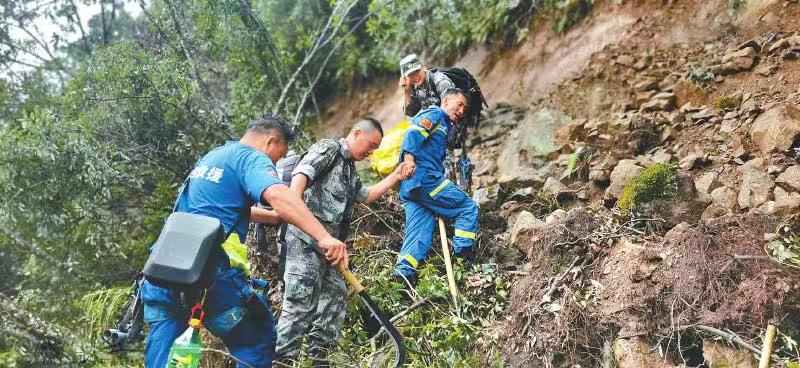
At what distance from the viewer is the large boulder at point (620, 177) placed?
5.35 meters

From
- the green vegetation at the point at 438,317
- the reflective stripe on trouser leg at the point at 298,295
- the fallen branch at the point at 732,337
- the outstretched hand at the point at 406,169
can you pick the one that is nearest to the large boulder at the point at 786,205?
the fallen branch at the point at 732,337

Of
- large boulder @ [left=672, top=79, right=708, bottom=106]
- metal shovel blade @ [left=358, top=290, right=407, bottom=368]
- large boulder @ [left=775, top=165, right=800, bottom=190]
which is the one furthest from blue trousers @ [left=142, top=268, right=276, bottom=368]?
large boulder @ [left=672, top=79, right=708, bottom=106]

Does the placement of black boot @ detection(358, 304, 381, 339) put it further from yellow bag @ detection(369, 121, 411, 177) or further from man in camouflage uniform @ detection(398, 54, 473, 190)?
man in camouflage uniform @ detection(398, 54, 473, 190)

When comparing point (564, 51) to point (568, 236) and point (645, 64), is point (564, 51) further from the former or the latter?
point (568, 236)

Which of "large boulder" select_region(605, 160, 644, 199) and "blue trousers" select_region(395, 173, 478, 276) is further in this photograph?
"large boulder" select_region(605, 160, 644, 199)

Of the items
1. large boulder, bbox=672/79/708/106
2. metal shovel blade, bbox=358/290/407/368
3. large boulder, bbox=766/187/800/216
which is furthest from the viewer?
large boulder, bbox=672/79/708/106

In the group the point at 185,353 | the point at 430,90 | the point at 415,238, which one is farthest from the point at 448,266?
the point at 185,353

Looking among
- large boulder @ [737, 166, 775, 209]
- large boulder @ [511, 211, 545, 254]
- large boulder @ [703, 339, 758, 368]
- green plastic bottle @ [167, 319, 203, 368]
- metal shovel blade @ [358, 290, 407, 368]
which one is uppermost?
green plastic bottle @ [167, 319, 203, 368]

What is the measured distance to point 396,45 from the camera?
10.9m

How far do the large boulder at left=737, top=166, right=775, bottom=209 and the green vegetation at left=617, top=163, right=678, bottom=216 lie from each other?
0.56 meters

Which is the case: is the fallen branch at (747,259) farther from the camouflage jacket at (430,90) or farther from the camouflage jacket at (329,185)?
the camouflage jacket at (430,90)

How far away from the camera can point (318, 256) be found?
4508mm

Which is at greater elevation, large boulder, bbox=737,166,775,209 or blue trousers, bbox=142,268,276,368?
blue trousers, bbox=142,268,276,368

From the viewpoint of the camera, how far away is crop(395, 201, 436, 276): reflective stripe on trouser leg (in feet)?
17.0
